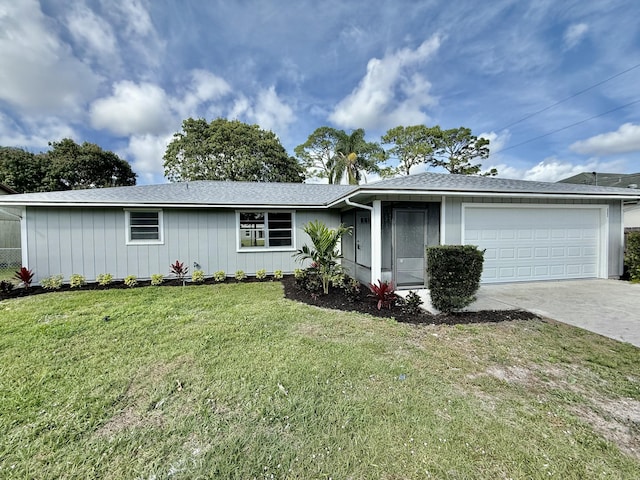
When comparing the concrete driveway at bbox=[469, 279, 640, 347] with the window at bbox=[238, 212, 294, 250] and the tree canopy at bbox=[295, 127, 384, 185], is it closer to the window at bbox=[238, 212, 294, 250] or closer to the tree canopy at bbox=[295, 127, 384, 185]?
the window at bbox=[238, 212, 294, 250]

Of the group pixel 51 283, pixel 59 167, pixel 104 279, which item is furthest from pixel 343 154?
pixel 59 167

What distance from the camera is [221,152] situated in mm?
22125

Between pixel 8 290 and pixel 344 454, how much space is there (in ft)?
31.4

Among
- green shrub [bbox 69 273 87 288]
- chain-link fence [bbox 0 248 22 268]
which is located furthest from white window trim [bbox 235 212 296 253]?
chain-link fence [bbox 0 248 22 268]

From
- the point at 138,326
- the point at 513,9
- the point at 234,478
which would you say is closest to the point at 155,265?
the point at 138,326

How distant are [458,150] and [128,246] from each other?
90.8ft

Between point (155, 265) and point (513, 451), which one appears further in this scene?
point (155, 265)

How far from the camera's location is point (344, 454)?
1.95 m

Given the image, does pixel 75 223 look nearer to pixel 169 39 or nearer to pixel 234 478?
pixel 169 39

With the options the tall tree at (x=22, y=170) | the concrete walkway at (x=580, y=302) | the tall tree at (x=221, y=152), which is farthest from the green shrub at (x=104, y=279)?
the tall tree at (x=22, y=170)

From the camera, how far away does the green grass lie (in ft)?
6.20

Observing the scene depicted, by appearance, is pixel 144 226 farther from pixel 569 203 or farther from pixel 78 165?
pixel 78 165

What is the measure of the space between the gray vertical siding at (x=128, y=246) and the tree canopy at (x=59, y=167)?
791 inches

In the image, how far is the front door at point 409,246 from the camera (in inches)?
272
